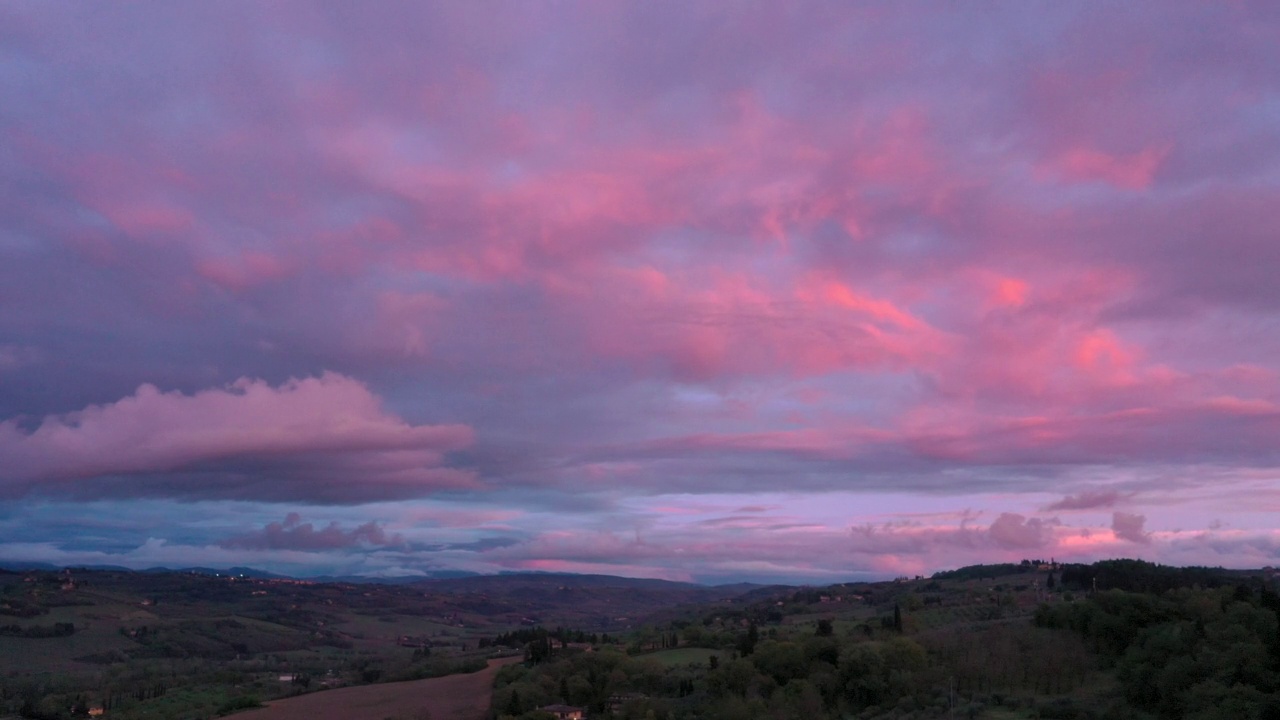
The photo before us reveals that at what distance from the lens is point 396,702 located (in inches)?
3570

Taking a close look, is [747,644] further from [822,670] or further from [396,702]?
[396,702]

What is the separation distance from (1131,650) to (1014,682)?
854 centimetres

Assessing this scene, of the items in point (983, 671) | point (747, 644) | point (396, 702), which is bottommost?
point (396, 702)

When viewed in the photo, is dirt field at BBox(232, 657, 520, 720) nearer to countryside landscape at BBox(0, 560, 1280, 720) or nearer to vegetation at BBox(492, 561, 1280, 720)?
countryside landscape at BBox(0, 560, 1280, 720)

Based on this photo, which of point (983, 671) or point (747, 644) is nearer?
point (983, 671)

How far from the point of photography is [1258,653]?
50781mm

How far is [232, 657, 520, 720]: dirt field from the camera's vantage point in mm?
83500

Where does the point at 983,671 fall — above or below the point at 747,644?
above

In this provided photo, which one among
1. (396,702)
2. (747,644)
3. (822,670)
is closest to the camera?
(822,670)

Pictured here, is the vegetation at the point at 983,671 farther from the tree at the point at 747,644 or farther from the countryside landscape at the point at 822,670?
the tree at the point at 747,644

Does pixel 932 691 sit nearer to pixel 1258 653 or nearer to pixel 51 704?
pixel 1258 653

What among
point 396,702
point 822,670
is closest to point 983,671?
point 822,670

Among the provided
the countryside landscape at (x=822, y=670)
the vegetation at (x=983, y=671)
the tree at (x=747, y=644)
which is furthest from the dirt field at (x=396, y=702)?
the tree at (x=747, y=644)

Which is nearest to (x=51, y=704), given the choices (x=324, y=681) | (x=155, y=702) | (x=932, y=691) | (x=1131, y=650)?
(x=155, y=702)
